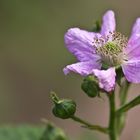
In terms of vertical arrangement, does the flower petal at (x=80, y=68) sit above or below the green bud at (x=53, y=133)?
above

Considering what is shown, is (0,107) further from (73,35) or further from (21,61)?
(73,35)

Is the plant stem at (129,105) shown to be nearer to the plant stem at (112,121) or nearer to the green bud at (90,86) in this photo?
the plant stem at (112,121)

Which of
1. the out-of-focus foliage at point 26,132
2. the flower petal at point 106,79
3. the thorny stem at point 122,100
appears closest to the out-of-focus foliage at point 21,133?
the out-of-focus foliage at point 26,132

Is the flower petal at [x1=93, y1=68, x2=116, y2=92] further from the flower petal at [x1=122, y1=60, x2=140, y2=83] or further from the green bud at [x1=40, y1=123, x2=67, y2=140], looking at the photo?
the green bud at [x1=40, y1=123, x2=67, y2=140]

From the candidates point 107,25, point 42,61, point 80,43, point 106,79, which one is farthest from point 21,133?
point 42,61

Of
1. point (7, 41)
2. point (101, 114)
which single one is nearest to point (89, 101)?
point (101, 114)

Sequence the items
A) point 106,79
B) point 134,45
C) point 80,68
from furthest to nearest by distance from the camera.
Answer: point 134,45, point 80,68, point 106,79

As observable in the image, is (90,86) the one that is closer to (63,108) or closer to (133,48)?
(63,108)

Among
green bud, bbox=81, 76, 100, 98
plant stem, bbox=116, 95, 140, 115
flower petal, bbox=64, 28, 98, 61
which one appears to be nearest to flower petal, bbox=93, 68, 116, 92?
green bud, bbox=81, 76, 100, 98
